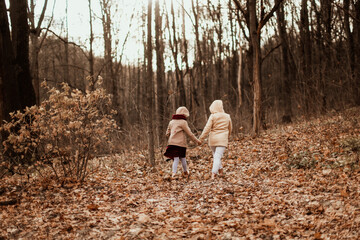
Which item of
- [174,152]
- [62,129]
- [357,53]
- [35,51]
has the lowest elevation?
[174,152]

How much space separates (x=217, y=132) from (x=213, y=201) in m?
2.06

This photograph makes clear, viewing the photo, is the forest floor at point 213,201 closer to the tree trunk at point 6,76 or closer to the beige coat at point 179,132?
the beige coat at point 179,132

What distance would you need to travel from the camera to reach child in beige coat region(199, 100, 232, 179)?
7.12 meters

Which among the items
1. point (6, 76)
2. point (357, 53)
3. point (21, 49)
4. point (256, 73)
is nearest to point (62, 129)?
point (6, 76)

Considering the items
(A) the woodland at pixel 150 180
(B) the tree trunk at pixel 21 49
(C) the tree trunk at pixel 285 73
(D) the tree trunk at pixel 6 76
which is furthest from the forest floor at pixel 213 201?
(C) the tree trunk at pixel 285 73

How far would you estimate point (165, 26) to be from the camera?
A: 2292cm

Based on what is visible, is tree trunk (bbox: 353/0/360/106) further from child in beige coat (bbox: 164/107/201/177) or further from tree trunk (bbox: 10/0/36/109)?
tree trunk (bbox: 10/0/36/109)

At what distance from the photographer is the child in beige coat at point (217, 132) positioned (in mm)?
7125

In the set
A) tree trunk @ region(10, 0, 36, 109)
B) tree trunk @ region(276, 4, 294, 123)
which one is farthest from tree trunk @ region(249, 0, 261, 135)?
tree trunk @ region(10, 0, 36, 109)

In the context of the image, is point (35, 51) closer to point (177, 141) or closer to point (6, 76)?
point (6, 76)

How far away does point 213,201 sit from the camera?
5.55 meters

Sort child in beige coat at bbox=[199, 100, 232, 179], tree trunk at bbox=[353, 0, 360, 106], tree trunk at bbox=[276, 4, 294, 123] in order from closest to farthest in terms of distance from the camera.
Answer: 1. child in beige coat at bbox=[199, 100, 232, 179]
2. tree trunk at bbox=[353, 0, 360, 106]
3. tree trunk at bbox=[276, 4, 294, 123]

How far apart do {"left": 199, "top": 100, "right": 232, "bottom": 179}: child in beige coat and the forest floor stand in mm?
471

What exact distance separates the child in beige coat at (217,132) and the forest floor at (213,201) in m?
0.47
